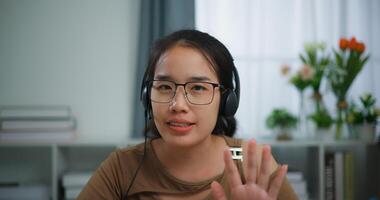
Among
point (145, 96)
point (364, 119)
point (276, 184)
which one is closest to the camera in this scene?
point (276, 184)

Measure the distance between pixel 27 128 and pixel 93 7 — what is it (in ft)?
2.91

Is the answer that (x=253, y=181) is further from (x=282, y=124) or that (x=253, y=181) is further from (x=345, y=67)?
(x=345, y=67)

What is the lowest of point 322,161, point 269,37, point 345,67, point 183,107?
point 322,161

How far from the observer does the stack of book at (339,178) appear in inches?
82.8

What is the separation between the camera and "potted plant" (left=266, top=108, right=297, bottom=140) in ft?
7.01

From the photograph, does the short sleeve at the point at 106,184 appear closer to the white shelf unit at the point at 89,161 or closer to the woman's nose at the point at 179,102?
the woman's nose at the point at 179,102

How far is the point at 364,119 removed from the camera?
212 cm

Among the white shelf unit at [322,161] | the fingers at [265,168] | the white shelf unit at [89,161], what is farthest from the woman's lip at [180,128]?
the white shelf unit at [89,161]

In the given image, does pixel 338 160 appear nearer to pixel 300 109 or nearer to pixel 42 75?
pixel 300 109

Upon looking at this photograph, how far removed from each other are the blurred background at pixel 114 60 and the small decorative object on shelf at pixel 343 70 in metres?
0.18

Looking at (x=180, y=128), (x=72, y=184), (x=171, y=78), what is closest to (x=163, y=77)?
(x=171, y=78)

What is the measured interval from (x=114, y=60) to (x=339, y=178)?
5.10 ft

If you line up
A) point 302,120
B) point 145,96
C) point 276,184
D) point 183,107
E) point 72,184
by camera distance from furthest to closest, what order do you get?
point 302,120 < point 72,184 < point 145,96 < point 183,107 < point 276,184

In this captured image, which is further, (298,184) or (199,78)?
(298,184)
